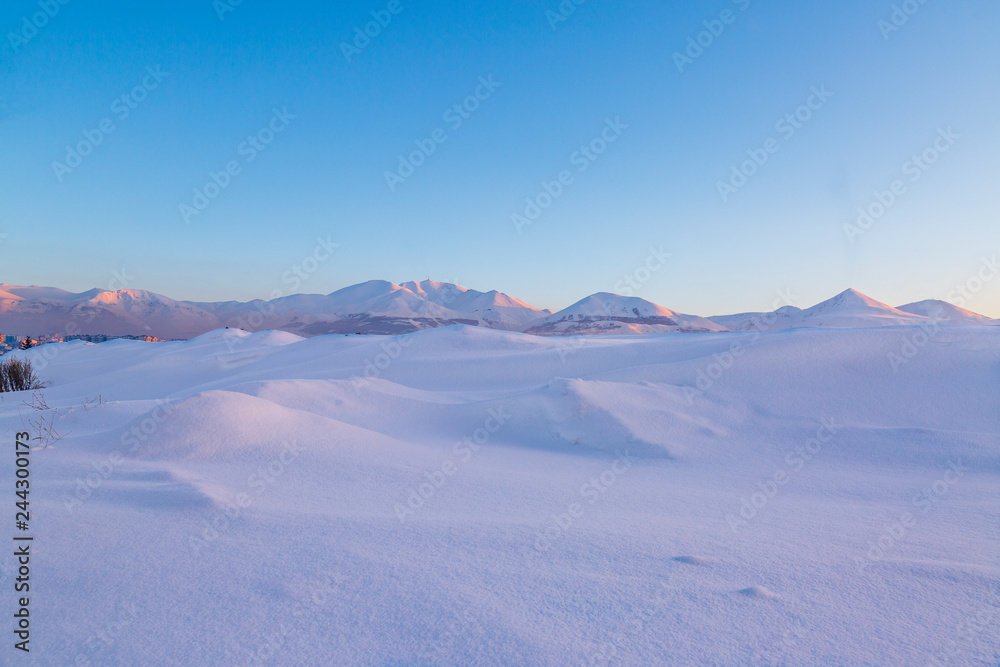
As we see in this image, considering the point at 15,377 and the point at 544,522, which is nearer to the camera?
the point at 544,522

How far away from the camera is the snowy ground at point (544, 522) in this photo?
195 cm

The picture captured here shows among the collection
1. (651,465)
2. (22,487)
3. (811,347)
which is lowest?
(651,465)

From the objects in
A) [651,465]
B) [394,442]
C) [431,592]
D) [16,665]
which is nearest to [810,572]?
[431,592]

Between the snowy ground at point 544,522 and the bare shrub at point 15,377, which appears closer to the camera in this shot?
the snowy ground at point 544,522

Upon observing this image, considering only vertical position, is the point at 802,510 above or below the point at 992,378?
below

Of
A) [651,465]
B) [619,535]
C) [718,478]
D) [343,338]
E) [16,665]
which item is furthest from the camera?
[343,338]

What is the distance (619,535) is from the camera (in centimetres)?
303

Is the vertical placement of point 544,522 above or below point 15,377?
below

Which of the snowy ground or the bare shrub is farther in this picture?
the bare shrub

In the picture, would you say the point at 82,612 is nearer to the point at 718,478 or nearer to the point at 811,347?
the point at 718,478

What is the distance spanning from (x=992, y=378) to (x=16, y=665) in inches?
398

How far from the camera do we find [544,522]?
131 inches

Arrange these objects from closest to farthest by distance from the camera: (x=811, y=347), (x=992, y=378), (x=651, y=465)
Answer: (x=651, y=465) < (x=992, y=378) < (x=811, y=347)

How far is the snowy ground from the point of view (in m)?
1.95
